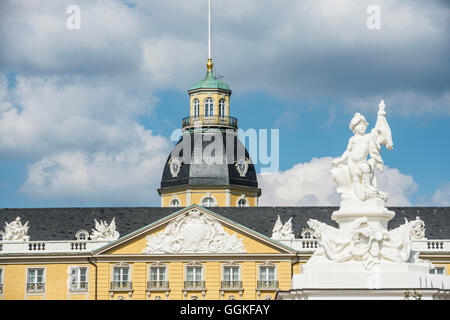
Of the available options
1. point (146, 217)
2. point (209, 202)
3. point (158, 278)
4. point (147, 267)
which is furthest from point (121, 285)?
point (209, 202)

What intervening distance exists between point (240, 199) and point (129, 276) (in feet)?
55.0

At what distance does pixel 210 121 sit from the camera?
118 meters

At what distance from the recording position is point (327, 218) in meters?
102

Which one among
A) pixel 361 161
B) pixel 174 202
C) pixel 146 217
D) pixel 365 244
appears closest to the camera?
pixel 365 244

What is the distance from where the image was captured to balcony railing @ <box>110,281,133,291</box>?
9844cm

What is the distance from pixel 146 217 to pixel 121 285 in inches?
254

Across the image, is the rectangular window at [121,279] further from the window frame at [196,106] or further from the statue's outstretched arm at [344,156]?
the statue's outstretched arm at [344,156]

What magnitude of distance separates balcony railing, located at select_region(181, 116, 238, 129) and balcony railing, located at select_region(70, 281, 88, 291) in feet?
73.8

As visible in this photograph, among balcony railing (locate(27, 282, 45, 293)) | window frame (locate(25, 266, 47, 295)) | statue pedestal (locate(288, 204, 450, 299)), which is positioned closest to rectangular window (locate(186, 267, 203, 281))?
window frame (locate(25, 266, 47, 295))

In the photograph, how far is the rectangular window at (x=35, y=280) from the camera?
9856cm

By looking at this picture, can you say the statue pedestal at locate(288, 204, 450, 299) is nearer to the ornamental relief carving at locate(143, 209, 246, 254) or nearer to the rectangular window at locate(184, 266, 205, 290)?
the rectangular window at locate(184, 266, 205, 290)

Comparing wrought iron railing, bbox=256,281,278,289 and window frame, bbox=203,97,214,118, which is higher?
window frame, bbox=203,97,214,118

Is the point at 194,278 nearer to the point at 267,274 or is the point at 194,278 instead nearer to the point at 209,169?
the point at 267,274

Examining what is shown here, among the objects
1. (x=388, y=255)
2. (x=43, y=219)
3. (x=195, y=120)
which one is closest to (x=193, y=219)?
(x=43, y=219)
